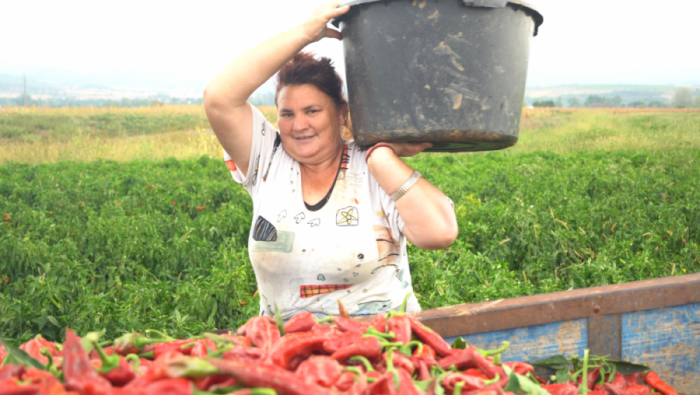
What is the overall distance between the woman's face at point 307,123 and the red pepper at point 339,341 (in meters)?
1.07

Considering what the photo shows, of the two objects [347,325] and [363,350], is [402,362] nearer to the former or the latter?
[363,350]

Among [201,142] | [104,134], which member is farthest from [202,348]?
[104,134]

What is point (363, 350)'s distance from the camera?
148 centimetres

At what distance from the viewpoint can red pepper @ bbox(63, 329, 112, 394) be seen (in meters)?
1.14

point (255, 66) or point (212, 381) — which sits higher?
point (255, 66)

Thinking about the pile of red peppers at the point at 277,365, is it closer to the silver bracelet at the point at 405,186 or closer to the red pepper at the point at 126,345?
the red pepper at the point at 126,345

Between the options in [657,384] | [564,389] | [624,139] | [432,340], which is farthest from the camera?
[624,139]

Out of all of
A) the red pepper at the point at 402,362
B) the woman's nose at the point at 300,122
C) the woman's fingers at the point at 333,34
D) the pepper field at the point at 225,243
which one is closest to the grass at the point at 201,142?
the pepper field at the point at 225,243

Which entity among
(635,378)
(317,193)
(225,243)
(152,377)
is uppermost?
(317,193)

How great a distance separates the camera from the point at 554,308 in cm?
205

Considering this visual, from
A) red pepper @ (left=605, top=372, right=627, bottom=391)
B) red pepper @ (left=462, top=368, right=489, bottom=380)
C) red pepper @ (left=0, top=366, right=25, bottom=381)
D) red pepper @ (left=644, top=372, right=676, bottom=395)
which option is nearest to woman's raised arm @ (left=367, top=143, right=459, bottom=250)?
red pepper @ (left=462, top=368, right=489, bottom=380)

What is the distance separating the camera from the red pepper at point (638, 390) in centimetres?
192

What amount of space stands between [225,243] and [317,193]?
2.86m

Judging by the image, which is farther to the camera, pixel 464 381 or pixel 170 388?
pixel 464 381
